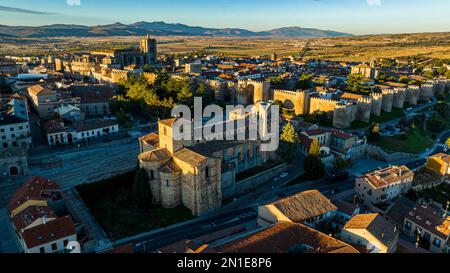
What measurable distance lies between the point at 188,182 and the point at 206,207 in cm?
319

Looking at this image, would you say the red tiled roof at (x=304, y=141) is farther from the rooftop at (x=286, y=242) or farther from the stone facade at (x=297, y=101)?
the rooftop at (x=286, y=242)

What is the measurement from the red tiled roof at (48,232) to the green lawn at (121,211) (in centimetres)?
400

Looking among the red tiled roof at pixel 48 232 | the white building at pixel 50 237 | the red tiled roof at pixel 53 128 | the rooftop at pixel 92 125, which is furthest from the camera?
the rooftop at pixel 92 125

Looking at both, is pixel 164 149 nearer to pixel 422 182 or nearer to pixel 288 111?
pixel 422 182

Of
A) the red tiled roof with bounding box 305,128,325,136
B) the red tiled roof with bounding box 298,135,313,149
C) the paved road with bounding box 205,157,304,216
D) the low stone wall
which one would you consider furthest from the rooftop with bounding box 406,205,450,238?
the red tiled roof with bounding box 305,128,325,136

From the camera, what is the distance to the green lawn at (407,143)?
5338cm

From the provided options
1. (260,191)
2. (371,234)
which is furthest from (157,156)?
(371,234)

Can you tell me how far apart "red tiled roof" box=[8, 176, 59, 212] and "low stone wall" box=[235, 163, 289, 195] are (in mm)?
18665

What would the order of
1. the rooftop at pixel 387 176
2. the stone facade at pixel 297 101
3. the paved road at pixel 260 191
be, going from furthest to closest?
the stone facade at pixel 297 101
the rooftop at pixel 387 176
the paved road at pixel 260 191

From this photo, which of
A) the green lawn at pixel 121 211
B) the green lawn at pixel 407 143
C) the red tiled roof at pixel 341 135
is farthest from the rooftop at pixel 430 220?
the green lawn at pixel 121 211

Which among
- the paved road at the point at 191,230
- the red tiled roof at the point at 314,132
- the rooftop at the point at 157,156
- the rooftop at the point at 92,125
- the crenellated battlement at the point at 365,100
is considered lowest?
the paved road at the point at 191,230

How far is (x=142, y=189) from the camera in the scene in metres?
33.7

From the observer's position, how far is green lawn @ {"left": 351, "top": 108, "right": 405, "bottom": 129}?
6144 cm
